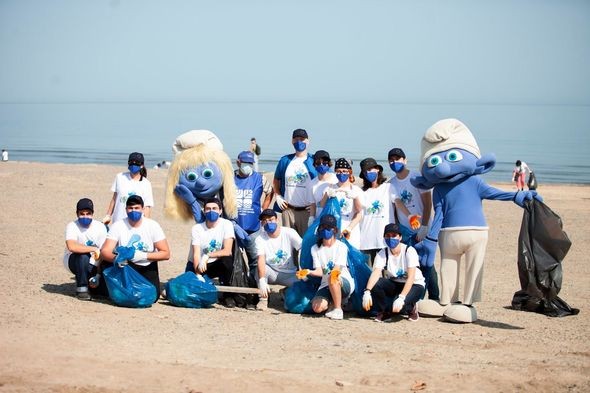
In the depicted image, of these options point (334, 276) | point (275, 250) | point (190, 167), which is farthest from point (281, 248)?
point (190, 167)

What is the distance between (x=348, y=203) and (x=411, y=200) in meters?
0.68

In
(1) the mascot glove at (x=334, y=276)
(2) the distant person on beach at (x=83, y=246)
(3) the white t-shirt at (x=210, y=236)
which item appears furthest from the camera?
(3) the white t-shirt at (x=210, y=236)

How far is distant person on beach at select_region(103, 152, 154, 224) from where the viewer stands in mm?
10398

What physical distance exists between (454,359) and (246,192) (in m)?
3.49

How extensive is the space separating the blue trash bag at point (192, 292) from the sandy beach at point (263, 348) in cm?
13

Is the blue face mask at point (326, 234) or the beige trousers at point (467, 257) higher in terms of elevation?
the blue face mask at point (326, 234)

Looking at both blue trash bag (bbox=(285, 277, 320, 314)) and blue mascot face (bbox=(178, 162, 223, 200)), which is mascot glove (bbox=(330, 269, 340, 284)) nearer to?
blue trash bag (bbox=(285, 277, 320, 314))

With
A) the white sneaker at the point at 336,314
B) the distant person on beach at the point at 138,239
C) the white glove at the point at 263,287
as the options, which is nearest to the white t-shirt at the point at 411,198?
the white sneaker at the point at 336,314

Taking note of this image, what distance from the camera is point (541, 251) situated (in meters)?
9.62

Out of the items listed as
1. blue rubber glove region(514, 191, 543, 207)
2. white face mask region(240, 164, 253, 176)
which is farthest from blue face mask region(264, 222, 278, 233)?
blue rubber glove region(514, 191, 543, 207)

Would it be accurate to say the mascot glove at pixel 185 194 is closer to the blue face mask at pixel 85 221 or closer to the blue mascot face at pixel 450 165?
the blue face mask at pixel 85 221

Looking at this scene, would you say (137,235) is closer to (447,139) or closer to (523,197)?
(447,139)

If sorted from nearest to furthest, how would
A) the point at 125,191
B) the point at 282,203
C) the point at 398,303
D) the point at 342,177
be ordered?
the point at 398,303
the point at 342,177
the point at 125,191
the point at 282,203

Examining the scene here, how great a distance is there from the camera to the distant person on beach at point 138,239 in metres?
9.55
